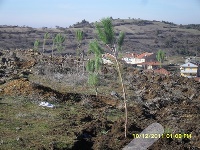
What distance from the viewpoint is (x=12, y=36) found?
300ft

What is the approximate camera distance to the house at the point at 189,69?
62.3 meters

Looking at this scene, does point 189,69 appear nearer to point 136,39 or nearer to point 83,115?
point 83,115

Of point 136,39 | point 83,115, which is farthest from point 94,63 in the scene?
point 136,39

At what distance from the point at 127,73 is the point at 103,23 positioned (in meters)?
24.8

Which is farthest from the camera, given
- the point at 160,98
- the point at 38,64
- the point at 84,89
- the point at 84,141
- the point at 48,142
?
the point at 38,64

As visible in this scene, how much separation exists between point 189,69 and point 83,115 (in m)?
50.8

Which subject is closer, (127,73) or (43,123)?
(43,123)

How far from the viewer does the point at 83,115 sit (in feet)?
53.5

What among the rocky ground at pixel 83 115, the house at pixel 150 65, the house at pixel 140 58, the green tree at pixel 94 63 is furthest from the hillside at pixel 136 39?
the rocky ground at pixel 83 115

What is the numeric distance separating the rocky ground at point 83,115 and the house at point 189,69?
108ft

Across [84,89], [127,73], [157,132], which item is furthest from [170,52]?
[157,132]

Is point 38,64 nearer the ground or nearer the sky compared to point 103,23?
nearer the ground

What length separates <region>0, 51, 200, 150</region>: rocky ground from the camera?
11828mm

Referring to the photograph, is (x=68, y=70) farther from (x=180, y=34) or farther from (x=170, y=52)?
(x=180, y=34)
